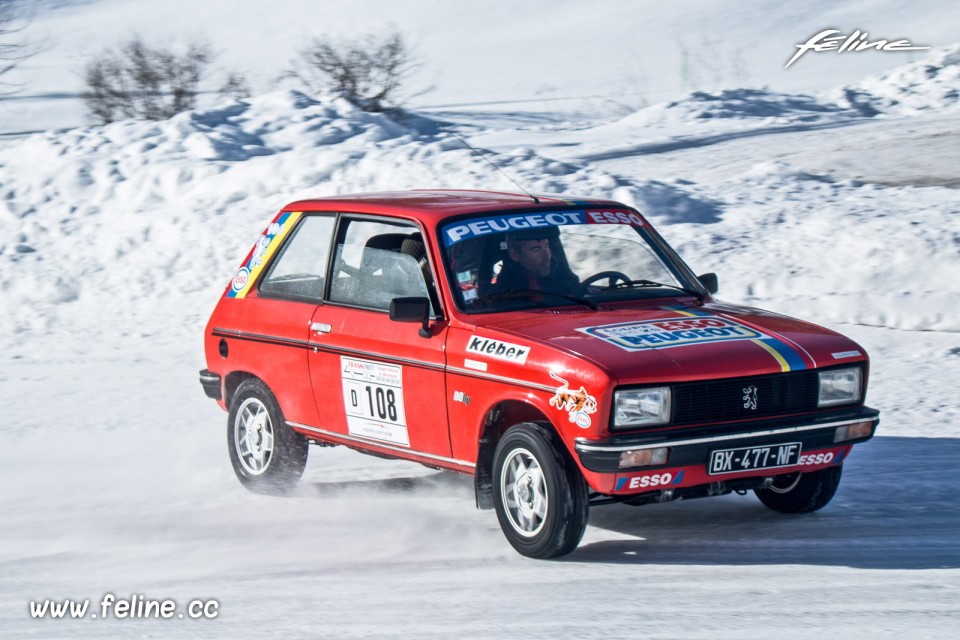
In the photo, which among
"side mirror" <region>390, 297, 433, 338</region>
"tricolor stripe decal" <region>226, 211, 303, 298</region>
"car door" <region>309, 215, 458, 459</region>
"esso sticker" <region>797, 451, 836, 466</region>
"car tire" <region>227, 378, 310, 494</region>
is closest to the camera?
"esso sticker" <region>797, 451, 836, 466</region>

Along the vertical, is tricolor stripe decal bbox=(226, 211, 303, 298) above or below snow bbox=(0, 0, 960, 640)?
above

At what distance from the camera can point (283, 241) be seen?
7344 mm

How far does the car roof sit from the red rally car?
2 centimetres

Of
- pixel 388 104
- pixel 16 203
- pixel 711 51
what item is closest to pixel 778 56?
pixel 711 51

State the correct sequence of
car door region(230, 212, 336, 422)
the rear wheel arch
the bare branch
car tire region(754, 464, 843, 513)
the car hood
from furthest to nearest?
1. the bare branch
2. the rear wheel arch
3. car door region(230, 212, 336, 422)
4. car tire region(754, 464, 843, 513)
5. the car hood

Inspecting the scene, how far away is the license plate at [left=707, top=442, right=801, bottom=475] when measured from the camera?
5.44 m

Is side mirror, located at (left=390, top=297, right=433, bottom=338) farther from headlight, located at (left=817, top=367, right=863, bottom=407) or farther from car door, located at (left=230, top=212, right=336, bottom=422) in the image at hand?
headlight, located at (left=817, top=367, right=863, bottom=407)

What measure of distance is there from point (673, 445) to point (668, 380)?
259 mm

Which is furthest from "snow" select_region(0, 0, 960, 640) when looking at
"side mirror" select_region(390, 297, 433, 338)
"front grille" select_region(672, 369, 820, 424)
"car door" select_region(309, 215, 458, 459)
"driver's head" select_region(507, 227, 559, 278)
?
"driver's head" select_region(507, 227, 559, 278)

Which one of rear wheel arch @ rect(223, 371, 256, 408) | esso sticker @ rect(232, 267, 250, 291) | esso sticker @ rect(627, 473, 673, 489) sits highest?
esso sticker @ rect(232, 267, 250, 291)

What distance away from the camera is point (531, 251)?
6352 millimetres

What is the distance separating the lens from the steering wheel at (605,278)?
6.32 metres

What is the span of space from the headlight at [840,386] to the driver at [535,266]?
4.12 feet

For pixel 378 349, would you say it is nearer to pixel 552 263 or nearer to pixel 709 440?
pixel 552 263
